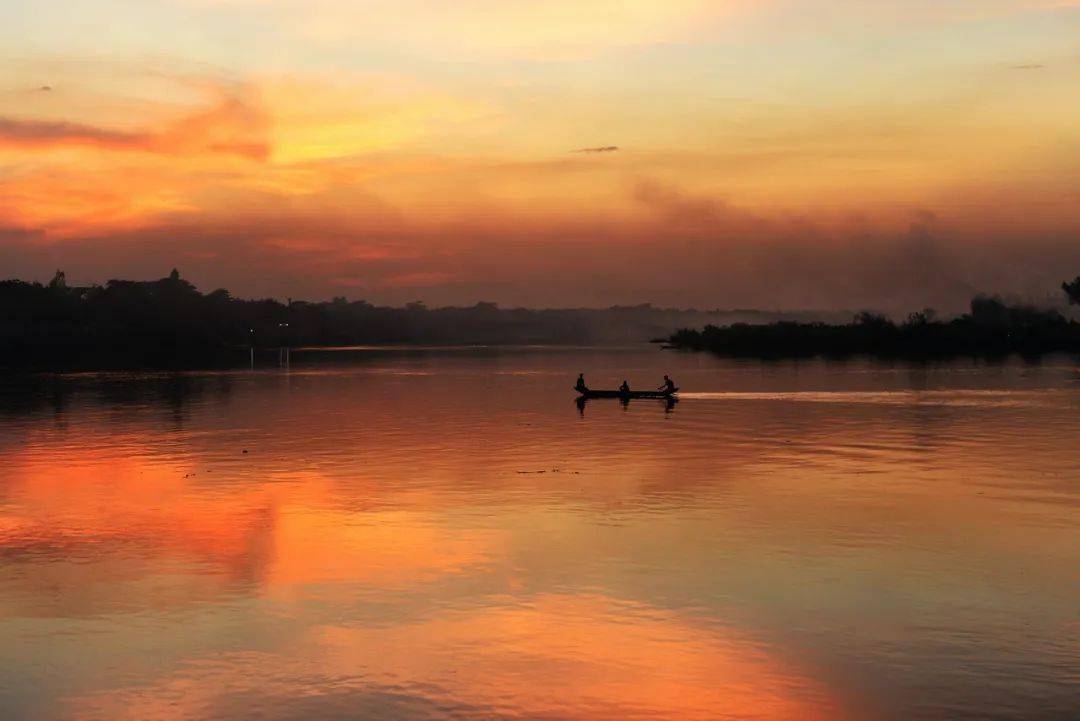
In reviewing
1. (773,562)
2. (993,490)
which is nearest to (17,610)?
(773,562)

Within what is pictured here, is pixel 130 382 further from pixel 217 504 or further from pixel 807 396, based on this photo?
pixel 217 504

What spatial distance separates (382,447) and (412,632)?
3796 cm

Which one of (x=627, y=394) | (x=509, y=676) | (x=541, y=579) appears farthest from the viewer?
(x=627, y=394)

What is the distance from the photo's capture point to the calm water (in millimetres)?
18859

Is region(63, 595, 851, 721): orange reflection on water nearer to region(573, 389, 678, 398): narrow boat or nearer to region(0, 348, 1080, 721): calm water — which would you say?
region(0, 348, 1080, 721): calm water

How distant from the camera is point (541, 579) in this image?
2711cm

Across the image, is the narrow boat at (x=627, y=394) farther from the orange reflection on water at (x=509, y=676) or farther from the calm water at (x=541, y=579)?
the orange reflection on water at (x=509, y=676)

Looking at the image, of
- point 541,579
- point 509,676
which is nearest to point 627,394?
point 541,579

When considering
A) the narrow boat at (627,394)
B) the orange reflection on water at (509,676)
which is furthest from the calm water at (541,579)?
the narrow boat at (627,394)

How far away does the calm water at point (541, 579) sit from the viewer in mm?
18859

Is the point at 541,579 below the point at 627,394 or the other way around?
below

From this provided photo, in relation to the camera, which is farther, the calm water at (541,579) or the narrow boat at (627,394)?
the narrow boat at (627,394)

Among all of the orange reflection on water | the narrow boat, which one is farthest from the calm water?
the narrow boat

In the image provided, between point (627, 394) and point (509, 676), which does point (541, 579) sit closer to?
point (509, 676)
